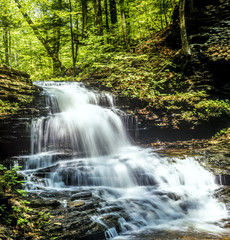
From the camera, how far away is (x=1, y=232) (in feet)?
8.55

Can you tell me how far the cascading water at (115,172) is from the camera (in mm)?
4125

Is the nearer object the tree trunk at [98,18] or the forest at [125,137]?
the forest at [125,137]

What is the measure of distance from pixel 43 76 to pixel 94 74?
5033mm

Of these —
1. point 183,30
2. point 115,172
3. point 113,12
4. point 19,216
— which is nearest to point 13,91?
point 115,172

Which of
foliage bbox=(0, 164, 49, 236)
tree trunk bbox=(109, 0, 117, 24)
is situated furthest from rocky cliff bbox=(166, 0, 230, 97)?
foliage bbox=(0, 164, 49, 236)

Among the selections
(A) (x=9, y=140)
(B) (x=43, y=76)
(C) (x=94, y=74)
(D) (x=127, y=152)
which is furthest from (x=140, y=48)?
(A) (x=9, y=140)

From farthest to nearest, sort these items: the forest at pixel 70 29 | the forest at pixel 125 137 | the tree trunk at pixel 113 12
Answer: the tree trunk at pixel 113 12 → the forest at pixel 70 29 → the forest at pixel 125 137

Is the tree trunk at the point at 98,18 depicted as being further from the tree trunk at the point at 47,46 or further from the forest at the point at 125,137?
the tree trunk at the point at 47,46

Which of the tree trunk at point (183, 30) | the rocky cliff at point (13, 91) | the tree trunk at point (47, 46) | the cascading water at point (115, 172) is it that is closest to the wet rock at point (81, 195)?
the cascading water at point (115, 172)

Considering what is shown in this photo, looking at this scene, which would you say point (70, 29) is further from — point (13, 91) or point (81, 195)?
point (81, 195)

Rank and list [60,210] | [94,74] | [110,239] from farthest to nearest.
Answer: [94,74], [60,210], [110,239]

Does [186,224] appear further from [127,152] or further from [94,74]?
[94,74]

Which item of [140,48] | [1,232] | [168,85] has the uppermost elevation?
[140,48]

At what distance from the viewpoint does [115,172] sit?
5.57 m
